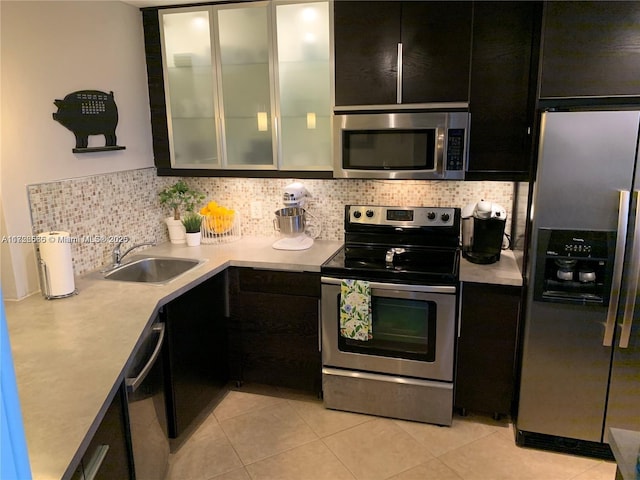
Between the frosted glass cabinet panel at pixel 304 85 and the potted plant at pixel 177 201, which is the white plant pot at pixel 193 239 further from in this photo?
the frosted glass cabinet panel at pixel 304 85

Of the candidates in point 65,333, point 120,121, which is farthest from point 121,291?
point 120,121

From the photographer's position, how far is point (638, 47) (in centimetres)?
214

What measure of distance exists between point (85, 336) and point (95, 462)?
0.61 metres

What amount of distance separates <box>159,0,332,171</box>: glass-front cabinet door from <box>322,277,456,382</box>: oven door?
0.84 metres

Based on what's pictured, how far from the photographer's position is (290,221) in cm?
297

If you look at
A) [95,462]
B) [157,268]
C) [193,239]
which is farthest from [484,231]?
[95,462]

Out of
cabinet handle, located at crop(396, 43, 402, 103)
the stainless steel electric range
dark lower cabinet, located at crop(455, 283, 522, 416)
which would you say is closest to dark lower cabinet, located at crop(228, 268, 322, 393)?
the stainless steel electric range

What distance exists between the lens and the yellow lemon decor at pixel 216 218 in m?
3.23

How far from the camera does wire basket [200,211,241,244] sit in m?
3.24

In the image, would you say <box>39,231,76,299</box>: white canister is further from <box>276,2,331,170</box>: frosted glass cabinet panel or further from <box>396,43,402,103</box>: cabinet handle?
<box>396,43,402,103</box>: cabinet handle

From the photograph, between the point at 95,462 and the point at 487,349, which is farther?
the point at 487,349

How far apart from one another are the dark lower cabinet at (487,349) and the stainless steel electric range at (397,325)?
0.10 m

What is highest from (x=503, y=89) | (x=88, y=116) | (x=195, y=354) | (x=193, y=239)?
(x=503, y=89)

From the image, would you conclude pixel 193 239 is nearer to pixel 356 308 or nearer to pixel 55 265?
pixel 55 265
